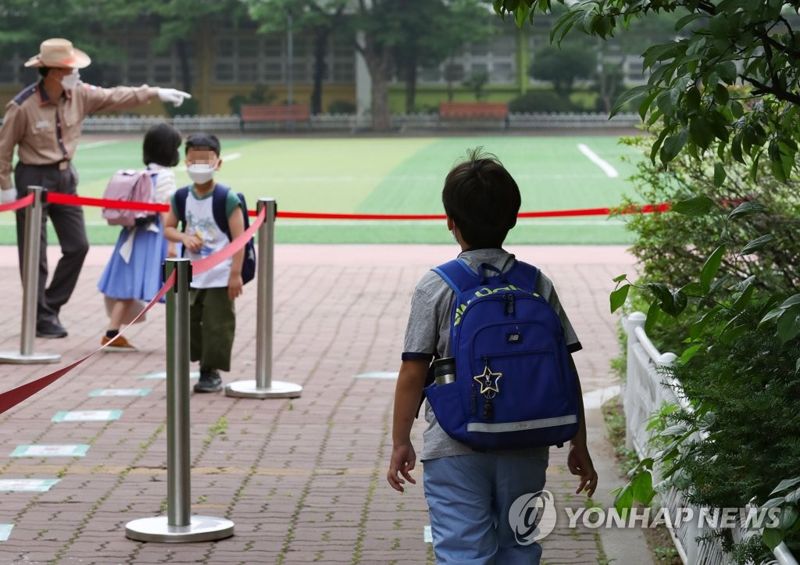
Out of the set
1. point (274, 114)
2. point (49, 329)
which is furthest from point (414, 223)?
point (274, 114)

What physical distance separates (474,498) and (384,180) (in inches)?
1028

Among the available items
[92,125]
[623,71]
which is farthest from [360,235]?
[623,71]

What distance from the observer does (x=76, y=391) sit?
30.6 ft

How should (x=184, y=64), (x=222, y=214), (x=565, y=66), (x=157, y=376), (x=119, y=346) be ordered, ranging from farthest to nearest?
(x=184, y=64) → (x=565, y=66) → (x=119, y=346) → (x=157, y=376) → (x=222, y=214)

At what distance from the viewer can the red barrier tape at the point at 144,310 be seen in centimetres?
472

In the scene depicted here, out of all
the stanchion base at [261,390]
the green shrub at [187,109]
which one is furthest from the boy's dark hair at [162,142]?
the green shrub at [187,109]

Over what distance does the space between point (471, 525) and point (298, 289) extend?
35.3 feet

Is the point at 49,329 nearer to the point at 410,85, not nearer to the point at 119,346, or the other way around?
the point at 119,346

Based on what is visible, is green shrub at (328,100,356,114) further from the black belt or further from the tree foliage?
the black belt

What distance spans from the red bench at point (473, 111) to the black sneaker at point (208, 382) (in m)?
53.0

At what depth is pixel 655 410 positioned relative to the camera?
6.21 m

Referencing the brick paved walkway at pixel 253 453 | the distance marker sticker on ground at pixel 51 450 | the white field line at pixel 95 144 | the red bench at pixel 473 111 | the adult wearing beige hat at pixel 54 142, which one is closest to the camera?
the brick paved walkway at pixel 253 453

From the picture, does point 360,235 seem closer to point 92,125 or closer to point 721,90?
point 721,90

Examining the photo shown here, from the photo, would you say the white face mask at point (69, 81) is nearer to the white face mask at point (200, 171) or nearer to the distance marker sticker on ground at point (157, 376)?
the distance marker sticker on ground at point (157, 376)
